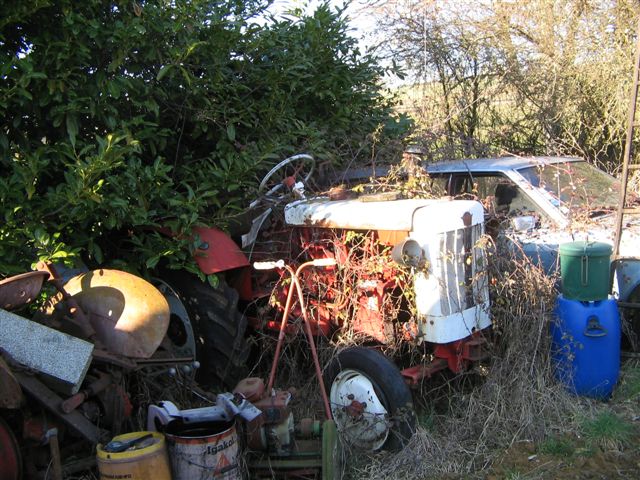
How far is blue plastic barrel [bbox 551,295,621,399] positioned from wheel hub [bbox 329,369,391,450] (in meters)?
1.30

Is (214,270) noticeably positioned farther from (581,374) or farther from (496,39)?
(496,39)

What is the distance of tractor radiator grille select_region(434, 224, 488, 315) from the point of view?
368cm

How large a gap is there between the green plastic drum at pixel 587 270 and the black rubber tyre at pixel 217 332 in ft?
6.98

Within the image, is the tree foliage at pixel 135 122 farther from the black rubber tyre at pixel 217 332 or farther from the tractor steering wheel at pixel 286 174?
the black rubber tyre at pixel 217 332

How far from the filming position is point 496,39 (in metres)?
9.14

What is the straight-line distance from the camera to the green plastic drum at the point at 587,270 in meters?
4.15

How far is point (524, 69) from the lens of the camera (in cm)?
908

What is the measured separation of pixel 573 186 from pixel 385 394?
276cm

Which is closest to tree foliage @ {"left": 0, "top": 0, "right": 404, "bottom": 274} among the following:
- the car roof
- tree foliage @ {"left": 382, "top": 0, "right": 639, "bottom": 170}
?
the car roof

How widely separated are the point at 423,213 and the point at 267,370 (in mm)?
1697

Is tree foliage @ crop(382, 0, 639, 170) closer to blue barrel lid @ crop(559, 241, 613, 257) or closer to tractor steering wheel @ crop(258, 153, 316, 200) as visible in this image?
tractor steering wheel @ crop(258, 153, 316, 200)

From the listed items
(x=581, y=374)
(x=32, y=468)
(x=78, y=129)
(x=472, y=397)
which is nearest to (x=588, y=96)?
(x=581, y=374)

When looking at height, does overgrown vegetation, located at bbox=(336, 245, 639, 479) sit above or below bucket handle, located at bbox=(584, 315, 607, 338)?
below

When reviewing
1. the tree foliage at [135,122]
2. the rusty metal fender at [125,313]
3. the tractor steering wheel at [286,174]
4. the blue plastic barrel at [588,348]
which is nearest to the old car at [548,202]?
the blue plastic barrel at [588,348]
